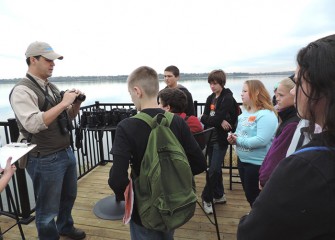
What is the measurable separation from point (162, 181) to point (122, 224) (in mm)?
1744

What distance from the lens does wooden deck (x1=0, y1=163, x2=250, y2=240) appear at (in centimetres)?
264

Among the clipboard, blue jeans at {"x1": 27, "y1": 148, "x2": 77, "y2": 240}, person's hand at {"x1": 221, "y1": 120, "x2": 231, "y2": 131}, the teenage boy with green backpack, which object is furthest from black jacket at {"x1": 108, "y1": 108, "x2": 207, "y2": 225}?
person's hand at {"x1": 221, "y1": 120, "x2": 231, "y2": 131}

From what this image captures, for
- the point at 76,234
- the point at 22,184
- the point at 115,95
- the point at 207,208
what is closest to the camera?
the point at 76,234

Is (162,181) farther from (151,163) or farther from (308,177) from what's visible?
(308,177)

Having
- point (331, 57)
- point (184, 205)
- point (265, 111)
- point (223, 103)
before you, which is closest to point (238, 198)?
point (223, 103)

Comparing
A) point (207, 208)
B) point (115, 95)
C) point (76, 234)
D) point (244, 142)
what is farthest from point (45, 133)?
point (115, 95)

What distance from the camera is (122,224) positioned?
2844 mm

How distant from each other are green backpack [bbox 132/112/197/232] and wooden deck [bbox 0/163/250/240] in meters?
1.29

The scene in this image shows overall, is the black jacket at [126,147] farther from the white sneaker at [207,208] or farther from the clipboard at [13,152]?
the white sneaker at [207,208]

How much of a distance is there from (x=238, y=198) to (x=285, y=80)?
2.07m

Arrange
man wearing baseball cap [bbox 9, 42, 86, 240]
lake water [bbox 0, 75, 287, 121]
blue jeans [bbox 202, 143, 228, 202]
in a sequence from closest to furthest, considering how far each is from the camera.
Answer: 1. man wearing baseball cap [bbox 9, 42, 86, 240]
2. blue jeans [bbox 202, 143, 228, 202]
3. lake water [bbox 0, 75, 287, 121]

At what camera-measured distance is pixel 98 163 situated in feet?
15.7

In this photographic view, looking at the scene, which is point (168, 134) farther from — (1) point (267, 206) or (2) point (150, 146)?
(1) point (267, 206)

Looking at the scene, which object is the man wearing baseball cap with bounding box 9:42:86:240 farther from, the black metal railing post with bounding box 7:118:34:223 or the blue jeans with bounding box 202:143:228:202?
the blue jeans with bounding box 202:143:228:202
